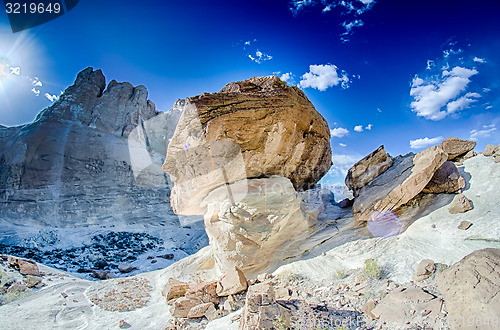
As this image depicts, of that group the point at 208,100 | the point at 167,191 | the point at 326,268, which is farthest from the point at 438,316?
A: the point at 167,191

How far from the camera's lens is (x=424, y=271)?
3.82m

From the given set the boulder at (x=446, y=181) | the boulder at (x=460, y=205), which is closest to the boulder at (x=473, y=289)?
the boulder at (x=460, y=205)

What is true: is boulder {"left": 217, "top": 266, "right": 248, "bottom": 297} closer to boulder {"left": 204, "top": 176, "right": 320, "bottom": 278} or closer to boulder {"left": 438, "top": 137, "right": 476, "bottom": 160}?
boulder {"left": 204, "top": 176, "right": 320, "bottom": 278}

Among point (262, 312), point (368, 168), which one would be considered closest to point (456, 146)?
point (368, 168)

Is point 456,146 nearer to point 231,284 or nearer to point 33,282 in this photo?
point 231,284

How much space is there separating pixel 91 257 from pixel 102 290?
11.1 meters

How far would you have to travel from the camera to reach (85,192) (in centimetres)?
2706

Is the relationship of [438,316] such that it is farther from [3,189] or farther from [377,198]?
[3,189]

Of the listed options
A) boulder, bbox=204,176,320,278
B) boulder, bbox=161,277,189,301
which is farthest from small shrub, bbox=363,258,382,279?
boulder, bbox=161,277,189,301

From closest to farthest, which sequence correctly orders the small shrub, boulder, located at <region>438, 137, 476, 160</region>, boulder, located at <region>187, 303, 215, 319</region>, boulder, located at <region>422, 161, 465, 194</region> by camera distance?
the small shrub < boulder, located at <region>187, 303, 215, 319</region> < boulder, located at <region>422, 161, 465, 194</region> < boulder, located at <region>438, 137, 476, 160</region>

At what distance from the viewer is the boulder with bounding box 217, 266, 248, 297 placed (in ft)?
17.3

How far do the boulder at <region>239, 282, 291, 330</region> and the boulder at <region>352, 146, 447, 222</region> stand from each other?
4431mm

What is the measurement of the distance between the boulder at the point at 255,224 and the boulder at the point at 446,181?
3.62 meters

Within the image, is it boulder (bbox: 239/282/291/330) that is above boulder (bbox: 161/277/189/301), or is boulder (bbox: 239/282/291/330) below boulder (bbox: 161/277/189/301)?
above
